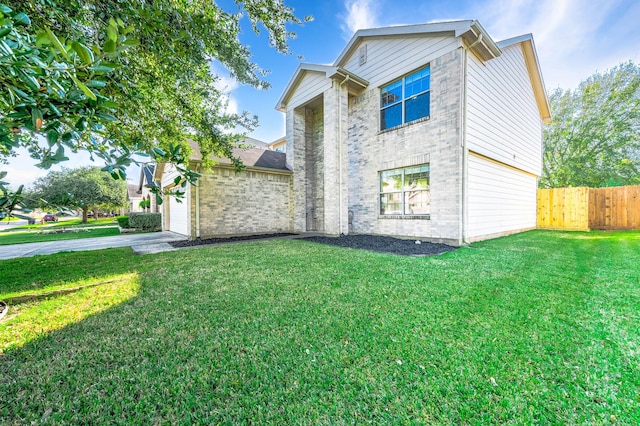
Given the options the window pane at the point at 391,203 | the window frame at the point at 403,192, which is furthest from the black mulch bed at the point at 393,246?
the window pane at the point at 391,203

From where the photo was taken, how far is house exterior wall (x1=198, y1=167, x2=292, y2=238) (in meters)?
9.27

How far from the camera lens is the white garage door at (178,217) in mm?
10367

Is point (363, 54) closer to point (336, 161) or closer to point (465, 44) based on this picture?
point (465, 44)

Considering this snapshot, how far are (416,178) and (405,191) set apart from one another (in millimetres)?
566

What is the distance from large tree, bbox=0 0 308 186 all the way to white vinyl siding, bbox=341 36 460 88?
5.04 metres

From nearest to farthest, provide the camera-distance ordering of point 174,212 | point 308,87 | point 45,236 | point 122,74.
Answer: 1. point 122,74
2. point 308,87
3. point 174,212
4. point 45,236

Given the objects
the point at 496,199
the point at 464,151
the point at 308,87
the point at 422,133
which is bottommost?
the point at 496,199

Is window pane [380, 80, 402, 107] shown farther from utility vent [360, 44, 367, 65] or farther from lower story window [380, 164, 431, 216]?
lower story window [380, 164, 431, 216]

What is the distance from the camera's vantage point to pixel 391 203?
343 inches

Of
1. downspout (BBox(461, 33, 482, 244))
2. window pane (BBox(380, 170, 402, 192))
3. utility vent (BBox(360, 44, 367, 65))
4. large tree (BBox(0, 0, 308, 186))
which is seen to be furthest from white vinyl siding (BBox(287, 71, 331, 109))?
downspout (BBox(461, 33, 482, 244))

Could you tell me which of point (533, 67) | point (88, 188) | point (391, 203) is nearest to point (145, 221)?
point (88, 188)

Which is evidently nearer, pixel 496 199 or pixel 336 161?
pixel 496 199

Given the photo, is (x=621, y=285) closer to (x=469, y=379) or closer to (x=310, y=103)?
(x=469, y=379)

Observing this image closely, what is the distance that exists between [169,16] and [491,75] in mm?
9320
